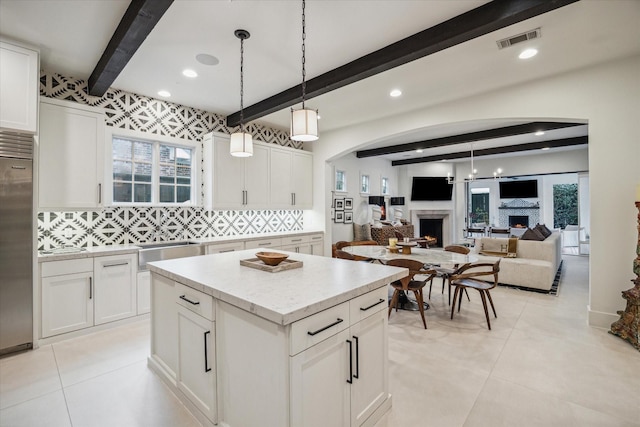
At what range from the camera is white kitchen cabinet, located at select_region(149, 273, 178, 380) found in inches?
81.0

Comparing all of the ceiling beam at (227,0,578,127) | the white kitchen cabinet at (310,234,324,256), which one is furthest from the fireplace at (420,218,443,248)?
the ceiling beam at (227,0,578,127)

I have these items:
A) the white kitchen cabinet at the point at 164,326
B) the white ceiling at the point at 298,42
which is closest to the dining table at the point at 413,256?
the white ceiling at the point at 298,42

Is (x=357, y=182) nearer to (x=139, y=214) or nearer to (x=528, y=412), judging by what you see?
(x=139, y=214)

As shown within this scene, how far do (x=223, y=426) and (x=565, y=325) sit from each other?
12.3 ft

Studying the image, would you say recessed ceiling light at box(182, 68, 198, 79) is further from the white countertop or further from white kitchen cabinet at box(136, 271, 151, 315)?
white kitchen cabinet at box(136, 271, 151, 315)

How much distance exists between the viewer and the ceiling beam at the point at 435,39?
2.07 meters

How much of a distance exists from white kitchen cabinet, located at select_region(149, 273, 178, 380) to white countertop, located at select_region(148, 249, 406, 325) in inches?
5.0

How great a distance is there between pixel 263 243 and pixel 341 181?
133 inches

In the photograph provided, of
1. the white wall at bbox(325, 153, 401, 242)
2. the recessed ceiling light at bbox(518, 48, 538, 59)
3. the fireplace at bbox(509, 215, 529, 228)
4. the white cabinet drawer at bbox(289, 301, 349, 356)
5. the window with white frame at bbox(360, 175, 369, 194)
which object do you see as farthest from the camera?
the fireplace at bbox(509, 215, 529, 228)

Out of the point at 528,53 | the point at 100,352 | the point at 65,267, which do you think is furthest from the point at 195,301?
the point at 528,53

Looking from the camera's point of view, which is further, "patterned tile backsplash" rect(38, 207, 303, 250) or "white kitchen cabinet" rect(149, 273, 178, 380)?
"patterned tile backsplash" rect(38, 207, 303, 250)

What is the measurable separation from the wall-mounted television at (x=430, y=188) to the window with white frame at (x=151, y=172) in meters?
7.44

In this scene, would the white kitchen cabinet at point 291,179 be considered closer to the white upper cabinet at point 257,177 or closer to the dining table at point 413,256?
the white upper cabinet at point 257,177

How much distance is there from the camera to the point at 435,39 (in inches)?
97.1
